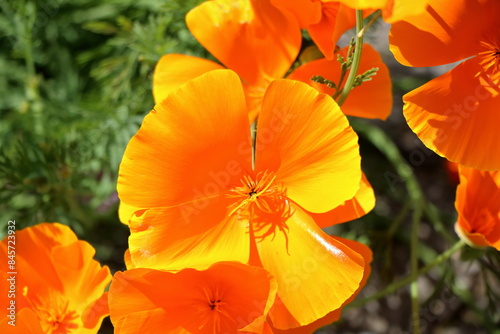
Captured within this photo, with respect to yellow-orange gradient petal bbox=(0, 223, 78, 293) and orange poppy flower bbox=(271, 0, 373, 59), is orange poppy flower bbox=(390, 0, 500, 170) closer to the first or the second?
orange poppy flower bbox=(271, 0, 373, 59)

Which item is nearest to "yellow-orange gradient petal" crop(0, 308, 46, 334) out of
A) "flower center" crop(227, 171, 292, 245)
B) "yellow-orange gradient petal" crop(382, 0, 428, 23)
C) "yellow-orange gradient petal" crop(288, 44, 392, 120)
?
"flower center" crop(227, 171, 292, 245)

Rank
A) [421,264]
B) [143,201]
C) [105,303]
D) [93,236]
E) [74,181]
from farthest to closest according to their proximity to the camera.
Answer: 1. [421,264]
2. [93,236]
3. [74,181]
4. [105,303]
5. [143,201]

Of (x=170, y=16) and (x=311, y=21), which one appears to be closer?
(x=311, y=21)

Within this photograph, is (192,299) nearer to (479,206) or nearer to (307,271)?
(307,271)

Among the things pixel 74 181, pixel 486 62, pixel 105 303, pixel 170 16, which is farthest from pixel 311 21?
pixel 74 181

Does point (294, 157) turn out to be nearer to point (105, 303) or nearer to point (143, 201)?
point (143, 201)

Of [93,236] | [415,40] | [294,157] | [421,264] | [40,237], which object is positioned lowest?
[421,264]
